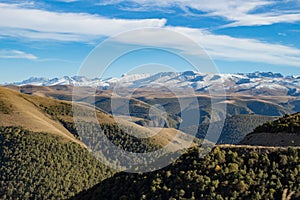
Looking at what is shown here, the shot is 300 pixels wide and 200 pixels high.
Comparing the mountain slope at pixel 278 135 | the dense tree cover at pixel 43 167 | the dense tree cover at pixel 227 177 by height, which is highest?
the mountain slope at pixel 278 135

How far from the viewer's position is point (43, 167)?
166 m

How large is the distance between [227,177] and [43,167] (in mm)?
129280

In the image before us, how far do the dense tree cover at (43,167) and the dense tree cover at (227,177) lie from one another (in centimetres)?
10238

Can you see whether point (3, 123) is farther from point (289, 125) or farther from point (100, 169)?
point (289, 125)

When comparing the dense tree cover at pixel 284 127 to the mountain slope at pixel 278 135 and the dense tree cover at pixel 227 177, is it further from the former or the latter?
the dense tree cover at pixel 227 177

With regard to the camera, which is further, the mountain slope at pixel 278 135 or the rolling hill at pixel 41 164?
the rolling hill at pixel 41 164

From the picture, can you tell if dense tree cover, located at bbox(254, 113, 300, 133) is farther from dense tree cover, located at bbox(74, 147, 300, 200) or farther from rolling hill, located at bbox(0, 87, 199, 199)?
rolling hill, located at bbox(0, 87, 199, 199)

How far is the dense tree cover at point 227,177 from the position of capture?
156 ft

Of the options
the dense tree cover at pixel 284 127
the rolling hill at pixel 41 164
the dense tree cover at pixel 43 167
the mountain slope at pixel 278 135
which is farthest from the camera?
the rolling hill at pixel 41 164

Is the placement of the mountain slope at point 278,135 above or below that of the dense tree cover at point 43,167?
above

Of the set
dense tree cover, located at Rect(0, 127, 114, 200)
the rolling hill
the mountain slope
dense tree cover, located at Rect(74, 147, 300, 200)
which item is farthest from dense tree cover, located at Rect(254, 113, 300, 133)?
dense tree cover, located at Rect(0, 127, 114, 200)

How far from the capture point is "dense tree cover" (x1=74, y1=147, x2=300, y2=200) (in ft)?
156

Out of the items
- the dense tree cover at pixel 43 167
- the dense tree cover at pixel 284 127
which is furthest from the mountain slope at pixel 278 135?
the dense tree cover at pixel 43 167

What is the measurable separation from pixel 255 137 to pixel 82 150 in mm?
131779
